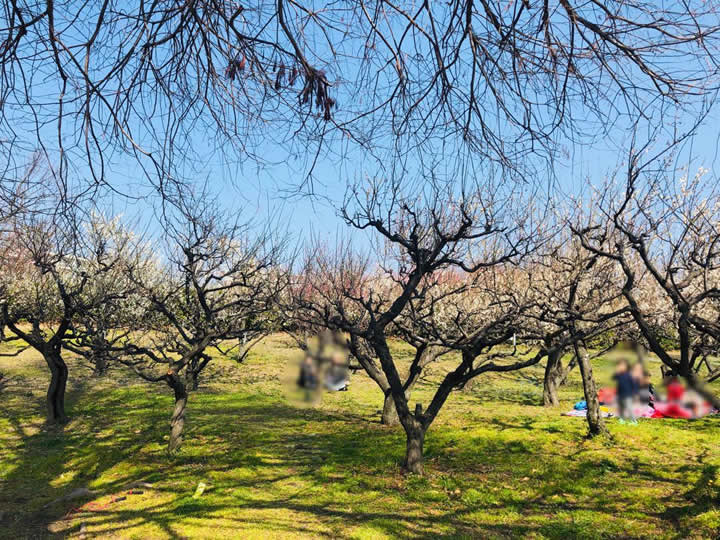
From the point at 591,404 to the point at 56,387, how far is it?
11.5 meters

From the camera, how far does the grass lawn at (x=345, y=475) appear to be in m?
6.79

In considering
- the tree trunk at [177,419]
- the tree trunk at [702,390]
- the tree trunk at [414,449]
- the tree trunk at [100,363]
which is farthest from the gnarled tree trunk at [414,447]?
the tree trunk at [100,363]

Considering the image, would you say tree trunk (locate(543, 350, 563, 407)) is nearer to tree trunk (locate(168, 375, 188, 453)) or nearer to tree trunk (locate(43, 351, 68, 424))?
tree trunk (locate(168, 375, 188, 453))

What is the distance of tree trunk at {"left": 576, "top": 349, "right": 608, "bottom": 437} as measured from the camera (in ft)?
34.7

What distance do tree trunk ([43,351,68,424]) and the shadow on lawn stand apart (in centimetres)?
52

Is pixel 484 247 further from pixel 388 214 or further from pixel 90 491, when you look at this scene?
pixel 90 491

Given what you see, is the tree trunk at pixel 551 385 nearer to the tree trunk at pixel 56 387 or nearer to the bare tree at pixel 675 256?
the bare tree at pixel 675 256

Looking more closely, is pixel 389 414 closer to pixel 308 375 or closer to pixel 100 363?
pixel 308 375

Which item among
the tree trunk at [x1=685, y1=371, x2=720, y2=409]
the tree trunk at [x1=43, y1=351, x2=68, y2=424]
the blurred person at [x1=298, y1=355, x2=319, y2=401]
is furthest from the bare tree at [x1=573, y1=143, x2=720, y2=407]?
the tree trunk at [x1=43, y1=351, x2=68, y2=424]

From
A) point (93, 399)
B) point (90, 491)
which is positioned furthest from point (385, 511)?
point (93, 399)

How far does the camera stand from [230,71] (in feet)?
7.88

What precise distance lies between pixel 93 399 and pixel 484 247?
461 inches

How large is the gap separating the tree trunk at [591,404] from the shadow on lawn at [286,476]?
62cm

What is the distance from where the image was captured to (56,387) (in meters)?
→ 12.3
